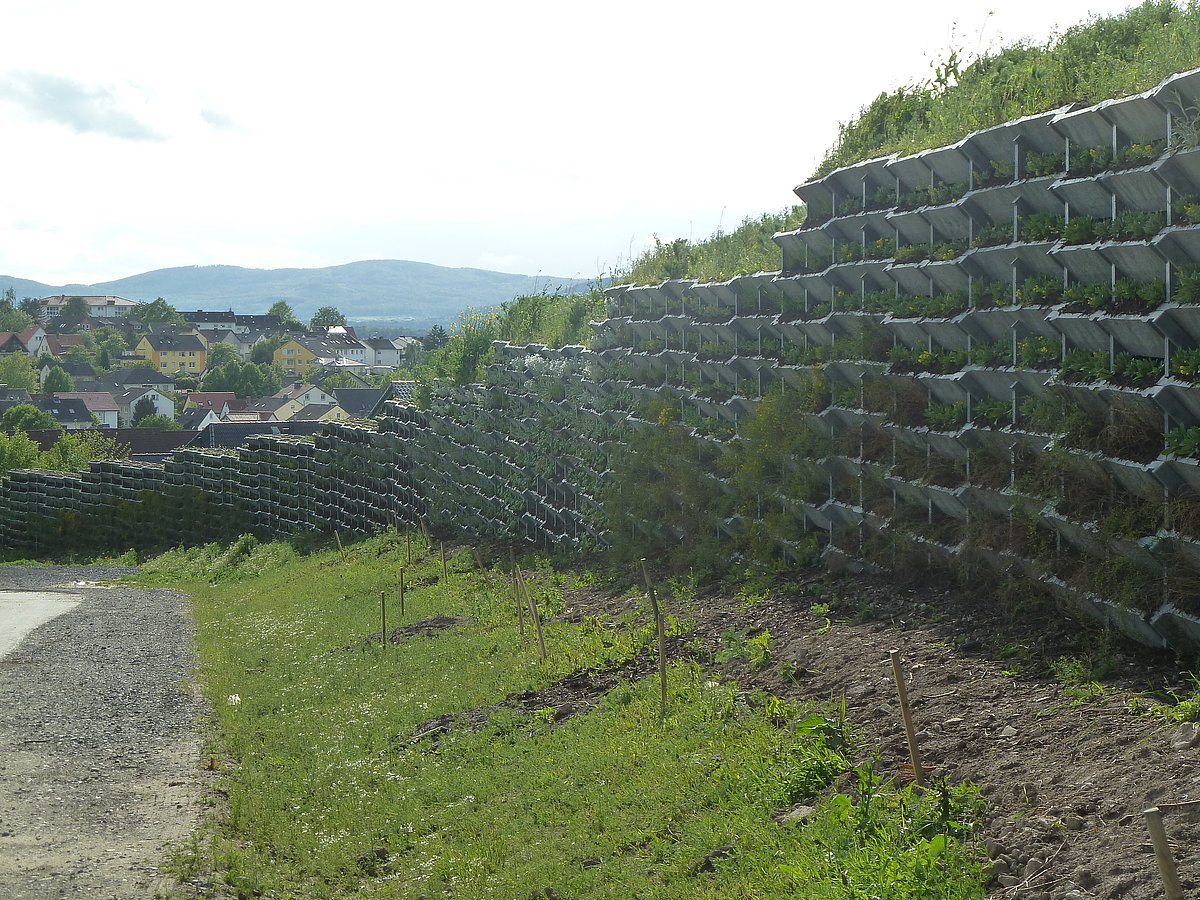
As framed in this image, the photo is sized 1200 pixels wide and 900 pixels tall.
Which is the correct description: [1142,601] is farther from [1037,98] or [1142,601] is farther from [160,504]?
[160,504]

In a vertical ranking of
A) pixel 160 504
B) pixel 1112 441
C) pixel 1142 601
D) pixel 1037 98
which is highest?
pixel 1037 98

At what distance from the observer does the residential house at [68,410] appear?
104m

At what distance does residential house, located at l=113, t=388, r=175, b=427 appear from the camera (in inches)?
4545

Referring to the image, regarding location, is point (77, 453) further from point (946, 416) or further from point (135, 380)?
point (135, 380)

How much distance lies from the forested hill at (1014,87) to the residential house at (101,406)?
107 m

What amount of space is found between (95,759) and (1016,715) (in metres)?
7.38

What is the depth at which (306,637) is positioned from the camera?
15.4 meters

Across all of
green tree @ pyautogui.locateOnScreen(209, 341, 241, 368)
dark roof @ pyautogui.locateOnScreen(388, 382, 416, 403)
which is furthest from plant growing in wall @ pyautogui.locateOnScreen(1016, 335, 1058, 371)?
green tree @ pyautogui.locateOnScreen(209, 341, 241, 368)

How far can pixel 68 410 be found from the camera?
105500 mm

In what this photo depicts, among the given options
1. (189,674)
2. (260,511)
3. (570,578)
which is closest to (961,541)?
(570,578)

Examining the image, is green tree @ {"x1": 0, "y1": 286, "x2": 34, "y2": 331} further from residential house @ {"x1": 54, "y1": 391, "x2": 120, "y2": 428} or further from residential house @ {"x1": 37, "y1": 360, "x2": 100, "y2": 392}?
residential house @ {"x1": 54, "y1": 391, "x2": 120, "y2": 428}

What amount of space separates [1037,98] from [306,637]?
427 inches

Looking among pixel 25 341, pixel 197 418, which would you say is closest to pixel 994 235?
pixel 197 418

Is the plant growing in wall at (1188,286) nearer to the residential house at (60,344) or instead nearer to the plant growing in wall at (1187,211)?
the plant growing in wall at (1187,211)
